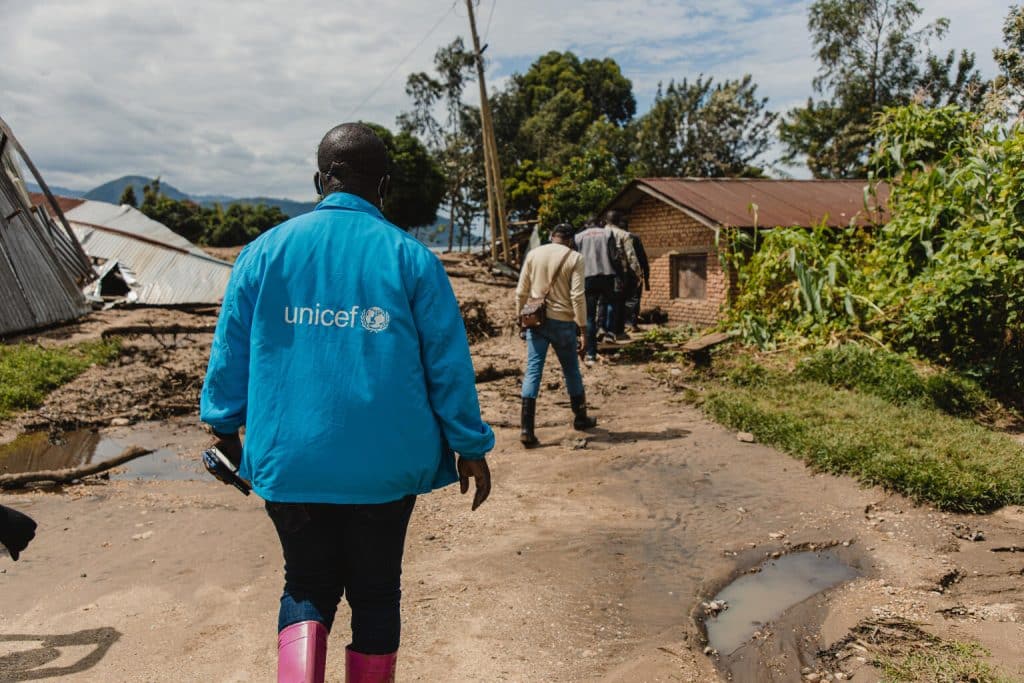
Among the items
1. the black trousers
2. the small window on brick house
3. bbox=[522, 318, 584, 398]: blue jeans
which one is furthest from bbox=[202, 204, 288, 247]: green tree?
bbox=[522, 318, 584, 398]: blue jeans

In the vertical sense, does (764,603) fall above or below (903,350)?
below

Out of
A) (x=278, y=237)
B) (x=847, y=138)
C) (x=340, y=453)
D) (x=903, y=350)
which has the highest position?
(x=847, y=138)

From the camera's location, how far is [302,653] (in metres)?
1.95

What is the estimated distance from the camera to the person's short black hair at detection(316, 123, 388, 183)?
7.29 feet

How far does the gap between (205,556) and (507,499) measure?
6.07ft

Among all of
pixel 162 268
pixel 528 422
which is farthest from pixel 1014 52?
pixel 162 268

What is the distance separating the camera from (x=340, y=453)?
6.41 ft

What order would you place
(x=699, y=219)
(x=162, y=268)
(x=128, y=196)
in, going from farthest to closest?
1. (x=128, y=196)
2. (x=162, y=268)
3. (x=699, y=219)

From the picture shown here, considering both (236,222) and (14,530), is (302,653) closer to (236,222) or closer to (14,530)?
(14,530)

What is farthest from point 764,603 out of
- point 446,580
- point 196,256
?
point 196,256

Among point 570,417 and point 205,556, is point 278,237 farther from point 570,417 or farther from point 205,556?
point 570,417

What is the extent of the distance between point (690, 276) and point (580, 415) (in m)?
8.06

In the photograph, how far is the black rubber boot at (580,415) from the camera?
651cm

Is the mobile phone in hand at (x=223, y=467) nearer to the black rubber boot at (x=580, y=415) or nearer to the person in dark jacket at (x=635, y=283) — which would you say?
the black rubber boot at (x=580, y=415)
